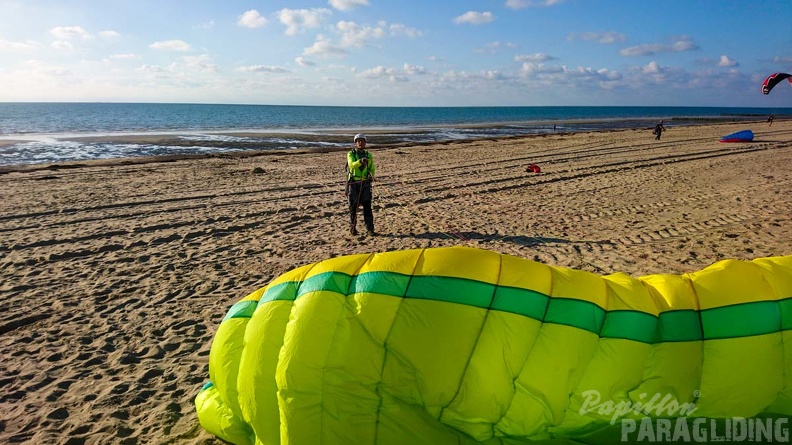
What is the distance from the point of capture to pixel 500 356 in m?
2.80

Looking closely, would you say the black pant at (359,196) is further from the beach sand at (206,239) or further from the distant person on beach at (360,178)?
the beach sand at (206,239)

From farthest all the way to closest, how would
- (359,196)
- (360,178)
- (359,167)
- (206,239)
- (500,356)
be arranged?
(206,239)
(359,196)
(360,178)
(359,167)
(500,356)

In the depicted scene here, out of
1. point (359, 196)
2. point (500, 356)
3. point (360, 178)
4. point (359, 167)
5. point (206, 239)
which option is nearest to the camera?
point (500, 356)

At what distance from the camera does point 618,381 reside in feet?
9.44

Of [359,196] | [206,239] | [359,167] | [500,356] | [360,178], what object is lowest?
[206,239]

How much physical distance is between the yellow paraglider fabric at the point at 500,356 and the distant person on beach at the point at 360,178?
220 inches

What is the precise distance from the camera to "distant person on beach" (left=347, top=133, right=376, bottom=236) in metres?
8.53

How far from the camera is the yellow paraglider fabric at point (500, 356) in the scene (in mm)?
2822

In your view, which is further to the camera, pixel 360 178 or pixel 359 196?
pixel 359 196

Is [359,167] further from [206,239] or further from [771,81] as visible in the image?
[771,81]

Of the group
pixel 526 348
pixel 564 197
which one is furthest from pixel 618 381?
pixel 564 197

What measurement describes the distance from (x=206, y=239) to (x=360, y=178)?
3113 mm

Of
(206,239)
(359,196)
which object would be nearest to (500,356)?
(359,196)

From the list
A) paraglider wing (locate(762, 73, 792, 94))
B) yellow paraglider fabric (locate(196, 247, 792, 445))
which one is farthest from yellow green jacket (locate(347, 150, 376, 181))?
paraglider wing (locate(762, 73, 792, 94))
